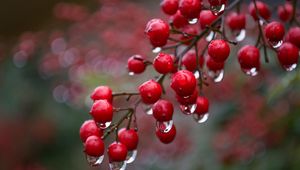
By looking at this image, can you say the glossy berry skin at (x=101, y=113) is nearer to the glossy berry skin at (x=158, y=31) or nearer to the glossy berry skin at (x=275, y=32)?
the glossy berry skin at (x=158, y=31)

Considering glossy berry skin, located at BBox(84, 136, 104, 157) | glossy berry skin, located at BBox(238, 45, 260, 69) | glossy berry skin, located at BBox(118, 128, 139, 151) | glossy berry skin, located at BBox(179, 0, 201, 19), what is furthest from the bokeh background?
glossy berry skin, located at BBox(84, 136, 104, 157)

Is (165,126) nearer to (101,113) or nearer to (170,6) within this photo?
(101,113)

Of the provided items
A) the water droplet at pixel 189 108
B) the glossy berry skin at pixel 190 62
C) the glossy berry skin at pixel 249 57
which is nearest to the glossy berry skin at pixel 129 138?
the water droplet at pixel 189 108

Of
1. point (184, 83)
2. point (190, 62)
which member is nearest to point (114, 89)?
point (190, 62)

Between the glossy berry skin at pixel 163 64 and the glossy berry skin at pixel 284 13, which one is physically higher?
the glossy berry skin at pixel 163 64

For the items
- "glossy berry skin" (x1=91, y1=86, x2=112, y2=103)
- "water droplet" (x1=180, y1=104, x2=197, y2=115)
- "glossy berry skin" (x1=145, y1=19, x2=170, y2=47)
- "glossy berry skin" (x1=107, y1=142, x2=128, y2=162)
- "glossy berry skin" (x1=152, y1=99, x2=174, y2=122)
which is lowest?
"glossy berry skin" (x1=107, y1=142, x2=128, y2=162)

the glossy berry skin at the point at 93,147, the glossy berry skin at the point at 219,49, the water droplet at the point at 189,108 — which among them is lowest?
the glossy berry skin at the point at 93,147

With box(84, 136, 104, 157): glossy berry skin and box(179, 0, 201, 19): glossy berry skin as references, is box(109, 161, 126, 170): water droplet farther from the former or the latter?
box(179, 0, 201, 19): glossy berry skin
